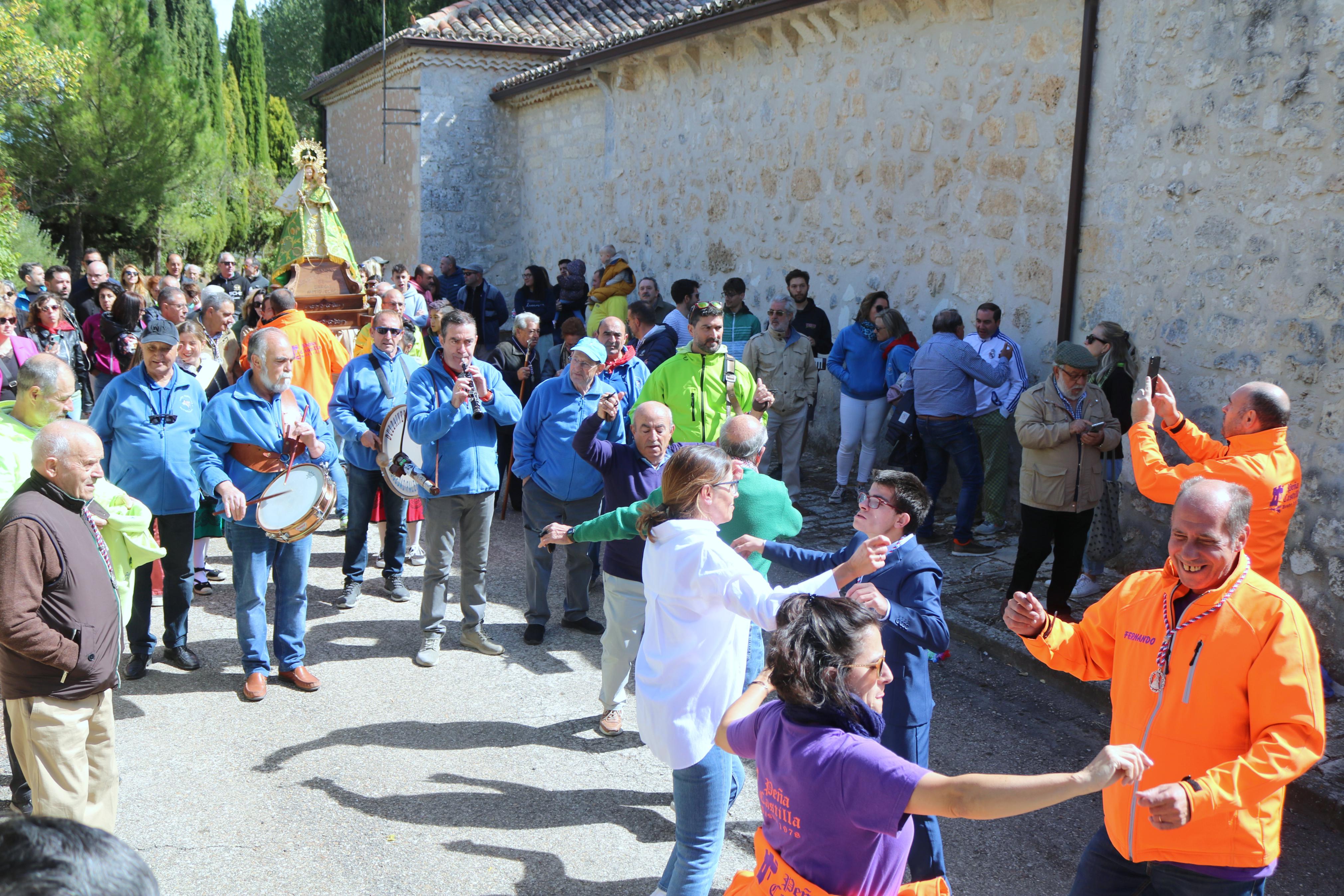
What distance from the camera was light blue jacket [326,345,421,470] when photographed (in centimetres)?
649

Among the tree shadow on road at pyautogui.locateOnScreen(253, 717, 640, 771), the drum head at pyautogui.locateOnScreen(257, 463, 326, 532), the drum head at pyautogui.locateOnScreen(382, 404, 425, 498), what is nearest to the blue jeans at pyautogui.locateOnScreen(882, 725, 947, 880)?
the tree shadow on road at pyautogui.locateOnScreen(253, 717, 640, 771)

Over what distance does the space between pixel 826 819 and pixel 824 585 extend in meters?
1.16

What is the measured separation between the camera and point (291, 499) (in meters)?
5.17

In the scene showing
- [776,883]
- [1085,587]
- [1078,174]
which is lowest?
[1085,587]

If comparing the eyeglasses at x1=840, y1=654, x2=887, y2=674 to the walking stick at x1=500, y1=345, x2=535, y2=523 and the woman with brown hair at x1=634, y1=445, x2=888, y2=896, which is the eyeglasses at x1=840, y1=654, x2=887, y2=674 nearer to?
the woman with brown hair at x1=634, y1=445, x2=888, y2=896

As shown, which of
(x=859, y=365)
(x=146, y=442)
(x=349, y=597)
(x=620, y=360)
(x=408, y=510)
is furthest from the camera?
(x=859, y=365)

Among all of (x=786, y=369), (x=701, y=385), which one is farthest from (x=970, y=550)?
(x=701, y=385)

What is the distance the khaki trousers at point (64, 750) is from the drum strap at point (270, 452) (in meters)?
1.68

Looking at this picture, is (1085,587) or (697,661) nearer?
(697,661)

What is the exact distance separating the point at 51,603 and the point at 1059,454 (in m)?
5.21

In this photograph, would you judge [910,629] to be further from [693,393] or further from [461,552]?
[693,393]

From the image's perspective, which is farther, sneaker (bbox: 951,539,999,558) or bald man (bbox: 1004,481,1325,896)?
sneaker (bbox: 951,539,999,558)

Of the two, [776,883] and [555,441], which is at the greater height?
[555,441]

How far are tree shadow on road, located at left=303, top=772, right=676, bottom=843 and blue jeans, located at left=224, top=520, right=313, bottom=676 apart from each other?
109 centimetres
